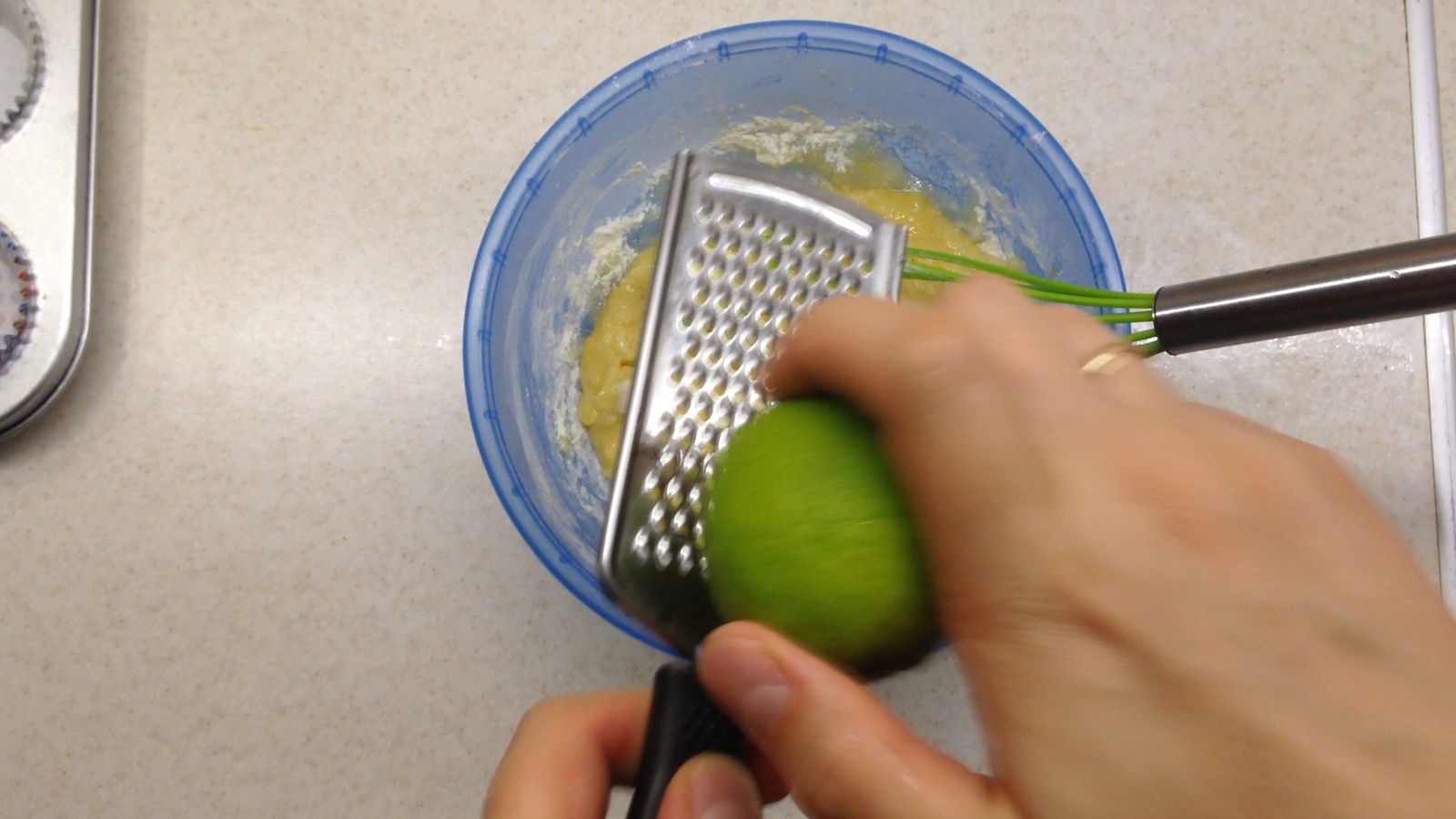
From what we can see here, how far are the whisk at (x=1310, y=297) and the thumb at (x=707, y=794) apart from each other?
310 millimetres

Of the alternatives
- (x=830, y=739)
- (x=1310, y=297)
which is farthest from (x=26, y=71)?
(x=1310, y=297)

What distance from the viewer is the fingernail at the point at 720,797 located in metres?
0.45

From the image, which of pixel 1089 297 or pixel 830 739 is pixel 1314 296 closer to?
pixel 1089 297

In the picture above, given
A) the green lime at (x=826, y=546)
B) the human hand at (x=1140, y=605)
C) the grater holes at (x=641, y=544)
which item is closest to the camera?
the human hand at (x=1140, y=605)

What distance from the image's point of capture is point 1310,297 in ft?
1.57

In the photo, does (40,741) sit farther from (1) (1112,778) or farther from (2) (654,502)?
(1) (1112,778)

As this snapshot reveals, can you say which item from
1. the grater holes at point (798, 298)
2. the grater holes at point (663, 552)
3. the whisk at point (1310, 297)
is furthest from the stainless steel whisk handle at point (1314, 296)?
the grater holes at point (663, 552)

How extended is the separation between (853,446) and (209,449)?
59 centimetres

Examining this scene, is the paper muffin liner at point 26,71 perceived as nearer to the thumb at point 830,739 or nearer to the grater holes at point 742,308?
the grater holes at point 742,308

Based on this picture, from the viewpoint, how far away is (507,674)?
72cm

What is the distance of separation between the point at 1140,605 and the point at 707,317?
13.0 inches

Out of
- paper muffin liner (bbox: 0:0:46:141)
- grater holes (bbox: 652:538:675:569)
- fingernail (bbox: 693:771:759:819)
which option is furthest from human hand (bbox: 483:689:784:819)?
paper muffin liner (bbox: 0:0:46:141)

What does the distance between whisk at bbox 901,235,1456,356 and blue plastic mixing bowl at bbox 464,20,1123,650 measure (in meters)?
0.13

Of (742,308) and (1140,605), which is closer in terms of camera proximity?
(1140,605)
